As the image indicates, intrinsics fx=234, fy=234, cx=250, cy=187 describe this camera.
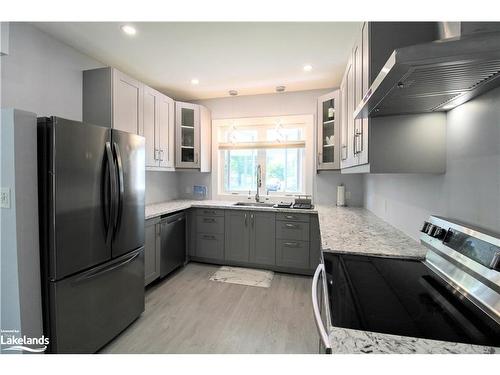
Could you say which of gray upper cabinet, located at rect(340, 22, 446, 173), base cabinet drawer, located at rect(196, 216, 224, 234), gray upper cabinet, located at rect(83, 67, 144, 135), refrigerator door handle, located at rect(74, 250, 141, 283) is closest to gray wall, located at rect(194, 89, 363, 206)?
base cabinet drawer, located at rect(196, 216, 224, 234)

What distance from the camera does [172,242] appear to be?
3066 mm

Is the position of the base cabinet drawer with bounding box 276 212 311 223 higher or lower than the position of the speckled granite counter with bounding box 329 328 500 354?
lower

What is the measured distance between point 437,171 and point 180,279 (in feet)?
9.42

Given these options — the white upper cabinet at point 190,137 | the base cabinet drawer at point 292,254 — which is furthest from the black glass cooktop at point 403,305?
the white upper cabinet at point 190,137

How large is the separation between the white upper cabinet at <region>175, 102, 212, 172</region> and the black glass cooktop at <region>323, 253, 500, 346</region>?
2.85 metres

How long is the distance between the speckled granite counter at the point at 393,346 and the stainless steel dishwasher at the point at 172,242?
2582 mm

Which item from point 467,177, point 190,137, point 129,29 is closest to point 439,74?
point 467,177

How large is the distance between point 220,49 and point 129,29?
0.80 m

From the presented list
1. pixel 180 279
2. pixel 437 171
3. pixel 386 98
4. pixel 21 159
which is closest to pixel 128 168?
pixel 21 159

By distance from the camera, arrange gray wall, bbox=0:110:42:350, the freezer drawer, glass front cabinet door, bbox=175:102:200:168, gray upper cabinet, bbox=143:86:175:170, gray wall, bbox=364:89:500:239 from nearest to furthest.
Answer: gray wall, bbox=364:89:500:239, gray wall, bbox=0:110:42:350, the freezer drawer, gray upper cabinet, bbox=143:86:175:170, glass front cabinet door, bbox=175:102:200:168

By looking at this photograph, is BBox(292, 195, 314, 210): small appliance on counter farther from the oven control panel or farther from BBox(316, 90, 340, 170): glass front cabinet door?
the oven control panel

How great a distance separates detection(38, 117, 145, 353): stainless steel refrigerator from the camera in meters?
1.43

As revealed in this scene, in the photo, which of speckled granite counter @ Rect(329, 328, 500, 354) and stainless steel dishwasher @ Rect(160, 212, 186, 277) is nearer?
speckled granite counter @ Rect(329, 328, 500, 354)

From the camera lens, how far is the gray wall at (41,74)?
186 cm
